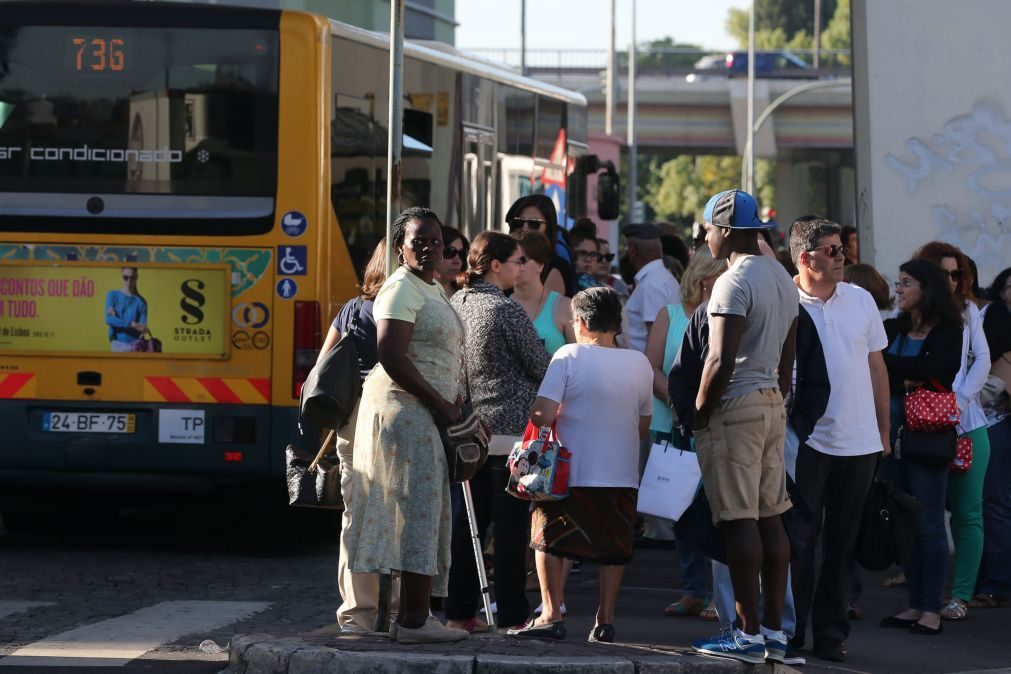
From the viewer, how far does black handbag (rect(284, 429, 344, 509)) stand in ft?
24.1

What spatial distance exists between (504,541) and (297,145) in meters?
3.41

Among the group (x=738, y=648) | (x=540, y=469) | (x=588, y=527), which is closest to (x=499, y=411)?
(x=540, y=469)

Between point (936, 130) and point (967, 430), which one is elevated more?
point (936, 130)

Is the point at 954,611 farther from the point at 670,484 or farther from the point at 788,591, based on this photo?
the point at 670,484

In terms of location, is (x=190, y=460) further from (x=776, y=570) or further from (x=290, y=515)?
(x=776, y=570)

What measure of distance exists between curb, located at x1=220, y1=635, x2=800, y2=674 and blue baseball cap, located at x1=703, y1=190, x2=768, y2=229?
164cm

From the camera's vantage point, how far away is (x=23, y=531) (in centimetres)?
1180

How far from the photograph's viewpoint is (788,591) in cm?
761

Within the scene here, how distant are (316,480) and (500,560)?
36.3 inches

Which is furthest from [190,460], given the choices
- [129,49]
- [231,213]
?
[129,49]

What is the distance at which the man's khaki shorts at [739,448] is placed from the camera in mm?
6801

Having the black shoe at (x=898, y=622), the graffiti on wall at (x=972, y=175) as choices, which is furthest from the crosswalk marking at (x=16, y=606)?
the graffiti on wall at (x=972, y=175)

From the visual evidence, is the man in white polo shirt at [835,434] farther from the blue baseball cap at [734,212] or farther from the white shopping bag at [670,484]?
the blue baseball cap at [734,212]

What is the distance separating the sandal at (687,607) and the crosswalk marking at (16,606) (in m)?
2.98
